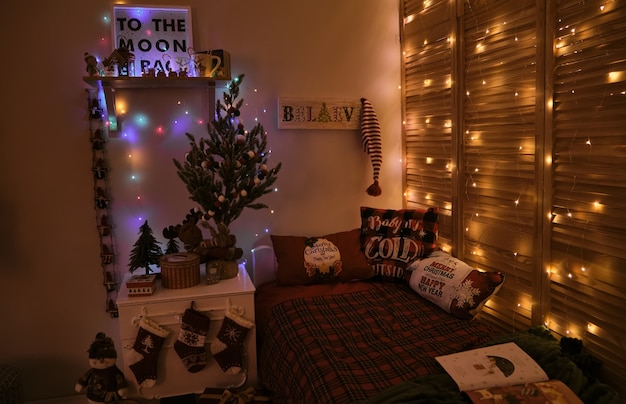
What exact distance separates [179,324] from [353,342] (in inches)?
30.9

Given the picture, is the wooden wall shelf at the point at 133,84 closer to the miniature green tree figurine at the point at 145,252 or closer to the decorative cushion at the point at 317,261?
the miniature green tree figurine at the point at 145,252

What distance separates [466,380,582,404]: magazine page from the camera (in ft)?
4.86

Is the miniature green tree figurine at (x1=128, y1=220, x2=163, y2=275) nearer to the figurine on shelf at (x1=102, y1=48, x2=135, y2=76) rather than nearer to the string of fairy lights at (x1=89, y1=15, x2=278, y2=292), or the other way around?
the string of fairy lights at (x1=89, y1=15, x2=278, y2=292)

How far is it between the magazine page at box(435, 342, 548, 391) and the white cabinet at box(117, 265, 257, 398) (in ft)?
3.05

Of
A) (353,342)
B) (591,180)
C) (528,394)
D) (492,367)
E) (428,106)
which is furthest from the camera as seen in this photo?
(428,106)

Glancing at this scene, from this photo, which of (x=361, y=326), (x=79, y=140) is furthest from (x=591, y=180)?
(x=79, y=140)

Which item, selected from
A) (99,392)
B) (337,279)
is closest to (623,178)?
(337,279)

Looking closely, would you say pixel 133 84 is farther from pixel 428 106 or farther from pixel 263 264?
pixel 428 106

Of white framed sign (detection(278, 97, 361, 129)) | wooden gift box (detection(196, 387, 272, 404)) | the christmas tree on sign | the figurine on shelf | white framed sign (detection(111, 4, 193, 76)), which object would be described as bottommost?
wooden gift box (detection(196, 387, 272, 404))

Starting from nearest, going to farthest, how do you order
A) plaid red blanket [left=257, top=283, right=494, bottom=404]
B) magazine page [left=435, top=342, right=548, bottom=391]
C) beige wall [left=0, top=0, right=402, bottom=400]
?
magazine page [left=435, top=342, right=548, bottom=391] < plaid red blanket [left=257, top=283, right=494, bottom=404] < beige wall [left=0, top=0, right=402, bottom=400]

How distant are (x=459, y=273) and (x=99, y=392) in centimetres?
167

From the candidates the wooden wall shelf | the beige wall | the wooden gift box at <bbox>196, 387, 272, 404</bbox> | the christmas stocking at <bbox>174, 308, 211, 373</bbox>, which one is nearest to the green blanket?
the wooden gift box at <bbox>196, 387, 272, 404</bbox>

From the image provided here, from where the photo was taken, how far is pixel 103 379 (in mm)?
2080

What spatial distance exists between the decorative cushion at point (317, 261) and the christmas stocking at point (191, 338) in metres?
0.58
